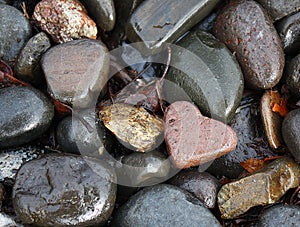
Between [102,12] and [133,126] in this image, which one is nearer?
[133,126]

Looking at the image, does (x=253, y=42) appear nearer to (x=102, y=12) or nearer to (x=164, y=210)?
(x=102, y=12)

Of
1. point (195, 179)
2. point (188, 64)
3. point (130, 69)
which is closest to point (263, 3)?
point (188, 64)

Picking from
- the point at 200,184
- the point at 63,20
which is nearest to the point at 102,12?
the point at 63,20

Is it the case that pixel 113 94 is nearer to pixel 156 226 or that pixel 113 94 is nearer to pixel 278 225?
pixel 156 226

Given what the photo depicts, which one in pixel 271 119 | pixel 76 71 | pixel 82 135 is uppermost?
pixel 76 71

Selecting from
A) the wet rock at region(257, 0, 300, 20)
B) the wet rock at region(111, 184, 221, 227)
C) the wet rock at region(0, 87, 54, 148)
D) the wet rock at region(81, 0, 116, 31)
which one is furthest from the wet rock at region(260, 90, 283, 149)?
the wet rock at region(0, 87, 54, 148)

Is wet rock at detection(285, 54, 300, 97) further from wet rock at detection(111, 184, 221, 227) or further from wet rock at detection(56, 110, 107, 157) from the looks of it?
wet rock at detection(56, 110, 107, 157)

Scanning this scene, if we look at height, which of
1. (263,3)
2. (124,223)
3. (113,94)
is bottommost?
(124,223)
